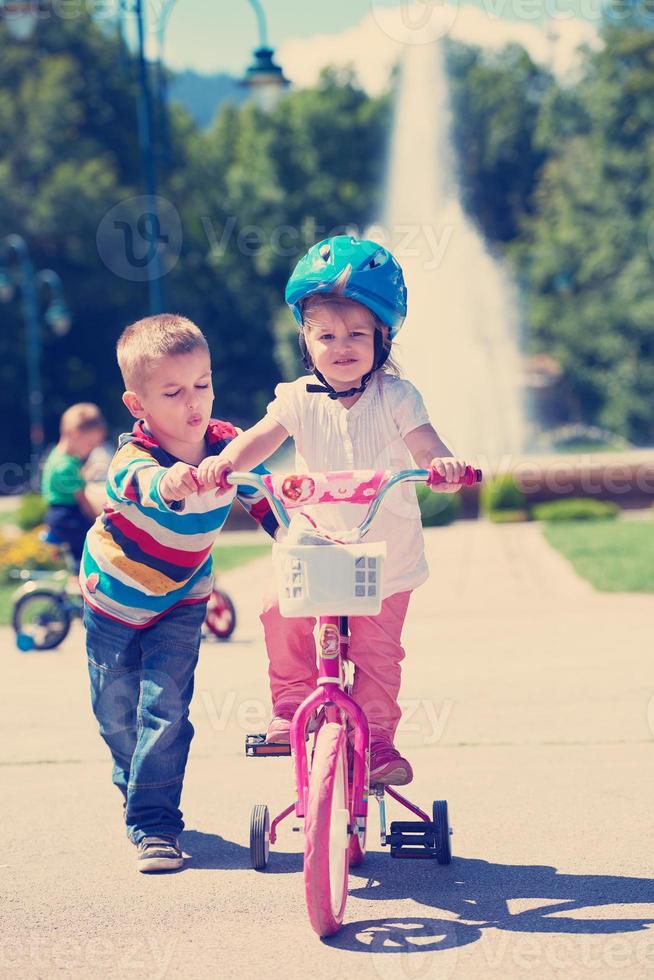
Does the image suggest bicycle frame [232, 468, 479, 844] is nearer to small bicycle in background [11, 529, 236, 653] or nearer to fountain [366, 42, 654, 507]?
small bicycle in background [11, 529, 236, 653]

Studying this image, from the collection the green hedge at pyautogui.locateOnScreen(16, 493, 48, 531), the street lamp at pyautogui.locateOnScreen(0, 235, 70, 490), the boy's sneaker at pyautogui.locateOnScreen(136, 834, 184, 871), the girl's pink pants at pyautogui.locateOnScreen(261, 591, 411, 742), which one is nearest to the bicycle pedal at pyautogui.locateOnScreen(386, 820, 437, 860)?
the girl's pink pants at pyautogui.locateOnScreen(261, 591, 411, 742)

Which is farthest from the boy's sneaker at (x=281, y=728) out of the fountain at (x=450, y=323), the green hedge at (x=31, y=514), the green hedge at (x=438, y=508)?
the green hedge at (x=31, y=514)

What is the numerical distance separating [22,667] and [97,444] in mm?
1609

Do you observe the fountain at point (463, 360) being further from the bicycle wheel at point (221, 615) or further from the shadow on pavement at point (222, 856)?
the shadow on pavement at point (222, 856)

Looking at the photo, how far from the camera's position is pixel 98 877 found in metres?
4.20

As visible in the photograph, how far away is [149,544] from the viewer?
4344 millimetres

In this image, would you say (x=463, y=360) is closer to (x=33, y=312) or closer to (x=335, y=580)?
(x=33, y=312)

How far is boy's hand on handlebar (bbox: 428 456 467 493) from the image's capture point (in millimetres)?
3647

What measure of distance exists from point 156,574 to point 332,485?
2.98ft

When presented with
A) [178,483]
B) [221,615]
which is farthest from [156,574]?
[221,615]

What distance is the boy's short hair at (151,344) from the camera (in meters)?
4.26

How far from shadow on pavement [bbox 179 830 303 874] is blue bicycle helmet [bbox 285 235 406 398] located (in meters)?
1.43

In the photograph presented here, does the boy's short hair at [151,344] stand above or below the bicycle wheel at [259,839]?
above

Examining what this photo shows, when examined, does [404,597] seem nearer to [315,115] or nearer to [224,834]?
[224,834]
